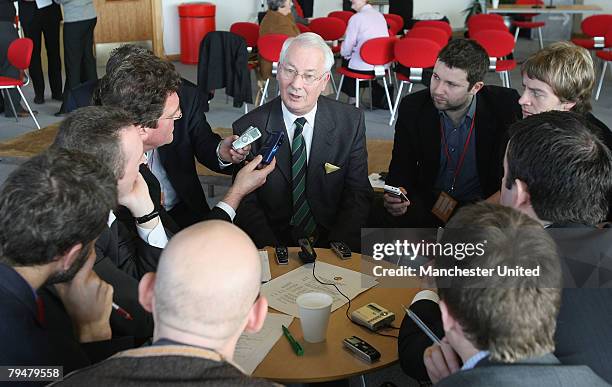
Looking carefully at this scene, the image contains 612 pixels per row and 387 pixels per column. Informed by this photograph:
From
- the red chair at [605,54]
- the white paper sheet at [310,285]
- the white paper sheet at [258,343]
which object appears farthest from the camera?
the red chair at [605,54]

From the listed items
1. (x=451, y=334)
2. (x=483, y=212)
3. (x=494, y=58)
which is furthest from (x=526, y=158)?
(x=494, y=58)

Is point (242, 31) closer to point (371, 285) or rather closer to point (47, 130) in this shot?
point (47, 130)

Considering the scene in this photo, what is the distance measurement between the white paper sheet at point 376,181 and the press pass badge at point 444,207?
2.27 ft

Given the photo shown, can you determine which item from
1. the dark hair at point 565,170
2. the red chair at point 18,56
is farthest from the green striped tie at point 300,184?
the red chair at point 18,56

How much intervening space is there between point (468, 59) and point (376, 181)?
945mm

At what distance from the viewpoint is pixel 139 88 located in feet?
8.70

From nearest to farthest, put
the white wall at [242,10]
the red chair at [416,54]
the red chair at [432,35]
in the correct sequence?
the red chair at [416,54], the red chair at [432,35], the white wall at [242,10]

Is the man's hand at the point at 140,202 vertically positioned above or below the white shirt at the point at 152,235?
above

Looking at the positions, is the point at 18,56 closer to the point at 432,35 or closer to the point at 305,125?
the point at 305,125

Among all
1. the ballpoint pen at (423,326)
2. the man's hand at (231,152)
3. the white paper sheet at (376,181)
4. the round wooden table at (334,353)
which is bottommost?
the white paper sheet at (376,181)

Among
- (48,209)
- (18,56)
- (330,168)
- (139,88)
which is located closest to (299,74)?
(330,168)

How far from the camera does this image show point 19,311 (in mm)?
1422

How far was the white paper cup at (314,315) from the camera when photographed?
181 centimetres

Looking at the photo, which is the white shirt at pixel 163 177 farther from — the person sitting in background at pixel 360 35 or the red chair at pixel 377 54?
the person sitting in background at pixel 360 35
